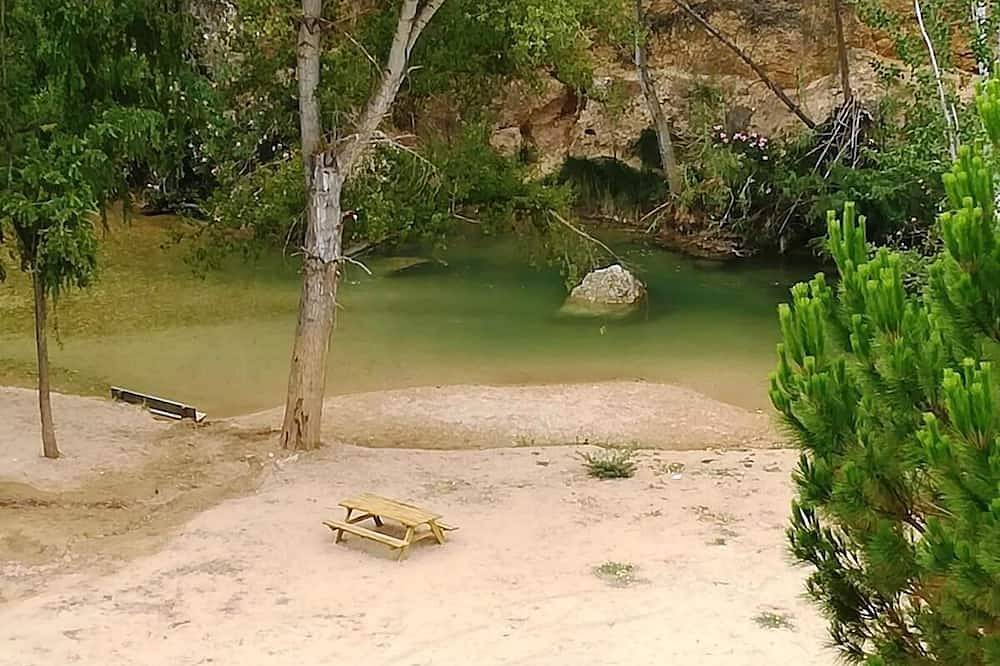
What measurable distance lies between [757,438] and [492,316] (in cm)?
723

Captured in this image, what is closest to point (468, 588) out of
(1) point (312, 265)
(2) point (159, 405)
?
(1) point (312, 265)

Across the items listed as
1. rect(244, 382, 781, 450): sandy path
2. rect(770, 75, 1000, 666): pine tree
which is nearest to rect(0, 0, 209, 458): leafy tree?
rect(244, 382, 781, 450): sandy path

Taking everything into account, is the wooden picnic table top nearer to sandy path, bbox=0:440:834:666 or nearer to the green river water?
sandy path, bbox=0:440:834:666

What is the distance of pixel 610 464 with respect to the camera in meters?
11.6

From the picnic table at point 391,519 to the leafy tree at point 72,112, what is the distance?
3.21 meters

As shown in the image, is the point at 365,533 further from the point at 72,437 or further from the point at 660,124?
the point at 660,124

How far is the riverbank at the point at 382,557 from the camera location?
7676 mm

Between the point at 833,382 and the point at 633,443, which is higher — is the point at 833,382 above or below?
above

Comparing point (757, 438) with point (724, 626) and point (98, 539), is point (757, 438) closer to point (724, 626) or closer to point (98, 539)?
point (724, 626)

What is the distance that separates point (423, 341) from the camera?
18.8 metres

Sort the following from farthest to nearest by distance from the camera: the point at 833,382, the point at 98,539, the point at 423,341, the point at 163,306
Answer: the point at 163,306 → the point at 423,341 → the point at 98,539 → the point at 833,382

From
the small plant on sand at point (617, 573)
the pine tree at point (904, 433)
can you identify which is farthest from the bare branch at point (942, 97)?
the pine tree at point (904, 433)

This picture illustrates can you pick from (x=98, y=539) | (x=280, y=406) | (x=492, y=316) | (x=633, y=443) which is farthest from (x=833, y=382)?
(x=492, y=316)

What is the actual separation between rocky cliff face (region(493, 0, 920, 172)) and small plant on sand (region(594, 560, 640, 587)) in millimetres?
17810
